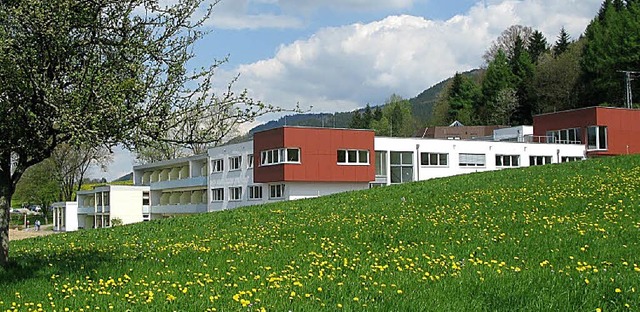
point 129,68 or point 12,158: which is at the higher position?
point 129,68

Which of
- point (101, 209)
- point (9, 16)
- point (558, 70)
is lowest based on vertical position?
point (101, 209)

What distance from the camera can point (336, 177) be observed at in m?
62.2

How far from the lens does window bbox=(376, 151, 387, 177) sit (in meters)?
65.8

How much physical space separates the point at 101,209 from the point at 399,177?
45684 millimetres

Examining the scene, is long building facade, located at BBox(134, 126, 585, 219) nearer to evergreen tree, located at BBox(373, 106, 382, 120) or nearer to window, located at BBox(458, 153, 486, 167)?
window, located at BBox(458, 153, 486, 167)

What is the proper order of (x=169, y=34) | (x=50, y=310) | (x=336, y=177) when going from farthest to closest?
(x=336, y=177)
(x=169, y=34)
(x=50, y=310)

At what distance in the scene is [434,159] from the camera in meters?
68.2

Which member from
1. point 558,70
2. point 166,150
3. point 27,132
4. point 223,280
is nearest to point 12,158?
point 27,132

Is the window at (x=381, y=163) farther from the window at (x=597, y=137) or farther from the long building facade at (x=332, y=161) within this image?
the window at (x=597, y=137)

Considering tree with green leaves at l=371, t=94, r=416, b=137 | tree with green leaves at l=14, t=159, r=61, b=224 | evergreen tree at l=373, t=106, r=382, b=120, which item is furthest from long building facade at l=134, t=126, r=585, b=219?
evergreen tree at l=373, t=106, r=382, b=120

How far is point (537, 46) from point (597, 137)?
5300 centimetres

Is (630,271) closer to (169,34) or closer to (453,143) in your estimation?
(169,34)

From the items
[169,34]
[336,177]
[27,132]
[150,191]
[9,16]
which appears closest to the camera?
[9,16]

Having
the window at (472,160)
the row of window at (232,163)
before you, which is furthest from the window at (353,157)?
the window at (472,160)
